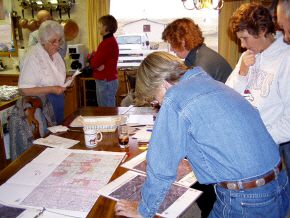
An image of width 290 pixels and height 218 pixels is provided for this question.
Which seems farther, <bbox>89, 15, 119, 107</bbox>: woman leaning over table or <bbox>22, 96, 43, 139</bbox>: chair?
<bbox>89, 15, 119, 107</bbox>: woman leaning over table

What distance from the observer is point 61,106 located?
2.71 m

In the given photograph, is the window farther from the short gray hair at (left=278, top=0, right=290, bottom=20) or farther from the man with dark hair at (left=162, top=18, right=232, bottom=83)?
the short gray hair at (left=278, top=0, right=290, bottom=20)

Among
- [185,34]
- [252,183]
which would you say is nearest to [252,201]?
[252,183]

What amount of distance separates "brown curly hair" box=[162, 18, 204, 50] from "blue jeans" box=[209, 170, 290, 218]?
132cm

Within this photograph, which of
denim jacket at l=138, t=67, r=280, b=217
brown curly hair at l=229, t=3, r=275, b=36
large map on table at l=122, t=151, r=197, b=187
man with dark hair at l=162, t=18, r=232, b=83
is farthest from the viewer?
man with dark hair at l=162, t=18, r=232, b=83

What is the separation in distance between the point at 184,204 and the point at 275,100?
0.75 meters

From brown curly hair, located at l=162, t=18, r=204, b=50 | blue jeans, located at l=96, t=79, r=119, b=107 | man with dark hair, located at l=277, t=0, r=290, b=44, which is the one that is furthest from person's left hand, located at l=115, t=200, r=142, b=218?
blue jeans, located at l=96, t=79, r=119, b=107

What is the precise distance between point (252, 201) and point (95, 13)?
4137mm

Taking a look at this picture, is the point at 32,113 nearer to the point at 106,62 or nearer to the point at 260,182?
the point at 260,182

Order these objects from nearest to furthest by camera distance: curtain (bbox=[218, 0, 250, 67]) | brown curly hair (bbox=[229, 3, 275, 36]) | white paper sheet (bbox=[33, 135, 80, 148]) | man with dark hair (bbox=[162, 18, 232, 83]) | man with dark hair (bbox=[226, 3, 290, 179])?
man with dark hair (bbox=[226, 3, 290, 179])
brown curly hair (bbox=[229, 3, 275, 36])
white paper sheet (bbox=[33, 135, 80, 148])
man with dark hair (bbox=[162, 18, 232, 83])
curtain (bbox=[218, 0, 250, 67])

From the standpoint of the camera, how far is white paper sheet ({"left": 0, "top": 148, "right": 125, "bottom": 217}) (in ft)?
3.85

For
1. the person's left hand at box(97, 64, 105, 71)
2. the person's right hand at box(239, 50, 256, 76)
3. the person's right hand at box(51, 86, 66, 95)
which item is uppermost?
the person's right hand at box(239, 50, 256, 76)

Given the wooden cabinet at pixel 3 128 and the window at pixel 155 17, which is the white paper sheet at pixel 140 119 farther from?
the window at pixel 155 17

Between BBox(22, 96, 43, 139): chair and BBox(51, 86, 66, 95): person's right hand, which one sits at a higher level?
BBox(51, 86, 66, 95): person's right hand
